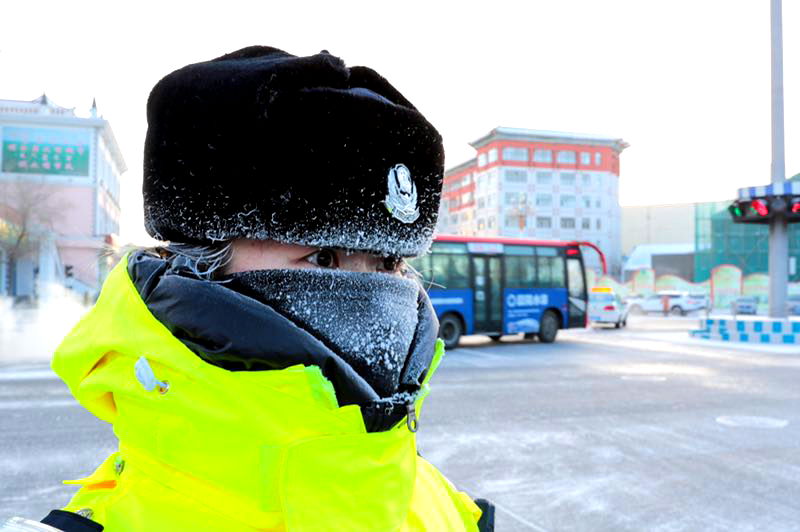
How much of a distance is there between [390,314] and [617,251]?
2862 inches

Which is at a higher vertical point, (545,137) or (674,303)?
(545,137)

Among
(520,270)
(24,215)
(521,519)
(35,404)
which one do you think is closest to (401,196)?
(521,519)

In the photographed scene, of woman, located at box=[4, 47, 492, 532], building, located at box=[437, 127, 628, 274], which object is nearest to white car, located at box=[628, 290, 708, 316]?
building, located at box=[437, 127, 628, 274]

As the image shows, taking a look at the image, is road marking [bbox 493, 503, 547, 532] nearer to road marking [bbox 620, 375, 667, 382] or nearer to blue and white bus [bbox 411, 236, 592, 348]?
road marking [bbox 620, 375, 667, 382]

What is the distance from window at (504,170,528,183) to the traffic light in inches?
1956

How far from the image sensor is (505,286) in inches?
594

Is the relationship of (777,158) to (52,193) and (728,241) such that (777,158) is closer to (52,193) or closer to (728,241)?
(728,241)

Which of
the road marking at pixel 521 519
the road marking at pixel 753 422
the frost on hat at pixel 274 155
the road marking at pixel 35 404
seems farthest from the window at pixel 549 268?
the frost on hat at pixel 274 155

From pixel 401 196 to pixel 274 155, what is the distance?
0.82ft

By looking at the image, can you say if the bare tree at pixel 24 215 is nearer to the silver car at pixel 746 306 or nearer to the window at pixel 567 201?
the silver car at pixel 746 306

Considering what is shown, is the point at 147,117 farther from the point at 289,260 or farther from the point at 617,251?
the point at 617,251

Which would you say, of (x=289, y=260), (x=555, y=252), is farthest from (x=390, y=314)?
(x=555, y=252)

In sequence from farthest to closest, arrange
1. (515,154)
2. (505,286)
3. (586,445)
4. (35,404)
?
(515,154) → (505,286) → (35,404) → (586,445)

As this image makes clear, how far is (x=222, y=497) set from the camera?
0.92 meters
